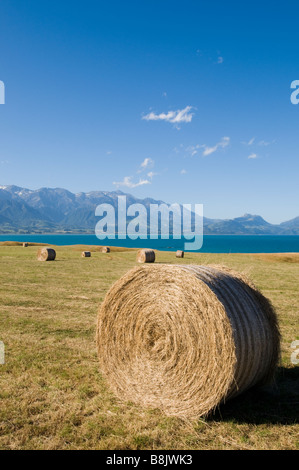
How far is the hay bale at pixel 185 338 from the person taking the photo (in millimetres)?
5348

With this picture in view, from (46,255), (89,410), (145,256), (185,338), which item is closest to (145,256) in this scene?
(145,256)

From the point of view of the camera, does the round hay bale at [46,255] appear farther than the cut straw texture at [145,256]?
No

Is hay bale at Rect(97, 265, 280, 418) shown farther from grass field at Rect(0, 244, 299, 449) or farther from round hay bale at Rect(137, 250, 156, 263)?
round hay bale at Rect(137, 250, 156, 263)

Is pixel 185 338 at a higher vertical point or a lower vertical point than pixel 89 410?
higher

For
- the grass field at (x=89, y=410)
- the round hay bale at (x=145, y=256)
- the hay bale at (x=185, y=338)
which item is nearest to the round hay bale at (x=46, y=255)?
the round hay bale at (x=145, y=256)

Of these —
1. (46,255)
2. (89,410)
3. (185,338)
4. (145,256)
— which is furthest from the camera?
(145,256)

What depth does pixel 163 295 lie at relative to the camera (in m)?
6.21

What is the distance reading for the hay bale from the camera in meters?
5.35

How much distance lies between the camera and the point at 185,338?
19.0 feet

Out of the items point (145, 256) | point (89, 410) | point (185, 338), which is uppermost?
point (185, 338)

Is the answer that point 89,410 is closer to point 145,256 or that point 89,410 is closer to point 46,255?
point 145,256

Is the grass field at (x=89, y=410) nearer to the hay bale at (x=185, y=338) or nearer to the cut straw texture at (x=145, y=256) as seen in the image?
the hay bale at (x=185, y=338)

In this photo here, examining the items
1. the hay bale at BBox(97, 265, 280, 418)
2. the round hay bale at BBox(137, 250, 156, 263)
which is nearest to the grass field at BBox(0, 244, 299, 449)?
the hay bale at BBox(97, 265, 280, 418)
